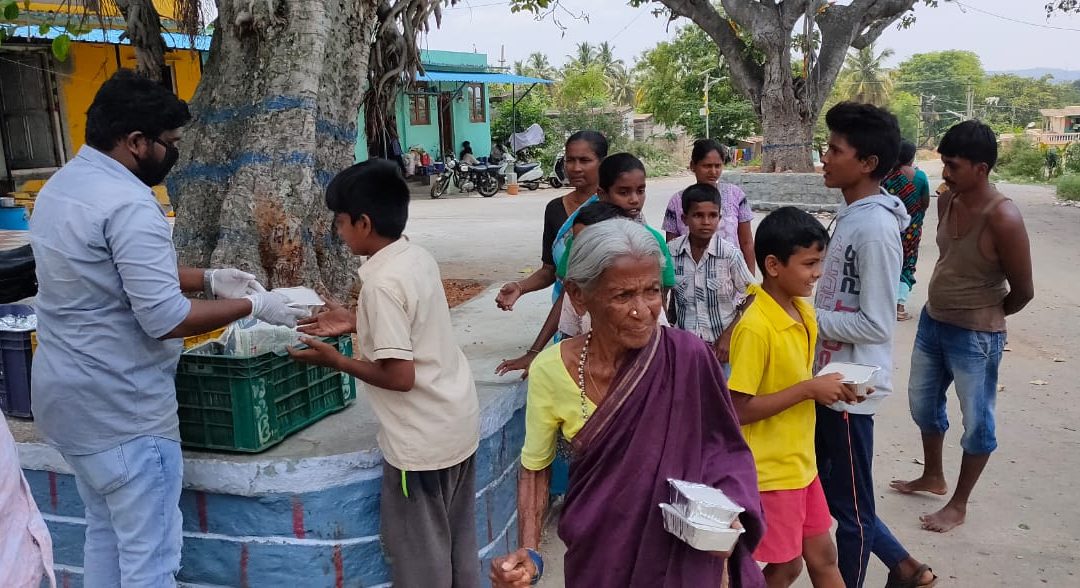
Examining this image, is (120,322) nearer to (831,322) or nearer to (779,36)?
(831,322)

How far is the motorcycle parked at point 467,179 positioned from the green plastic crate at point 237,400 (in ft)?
57.4

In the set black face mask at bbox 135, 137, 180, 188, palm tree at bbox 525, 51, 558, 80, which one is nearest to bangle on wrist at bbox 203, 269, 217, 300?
black face mask at bbox 135, 137, 180, 188

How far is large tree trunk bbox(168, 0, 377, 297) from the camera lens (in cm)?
417

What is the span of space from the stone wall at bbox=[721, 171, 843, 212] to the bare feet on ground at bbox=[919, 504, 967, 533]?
11787 millimetres

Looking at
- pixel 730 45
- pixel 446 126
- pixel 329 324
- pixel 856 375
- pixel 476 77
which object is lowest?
pixel 856 375

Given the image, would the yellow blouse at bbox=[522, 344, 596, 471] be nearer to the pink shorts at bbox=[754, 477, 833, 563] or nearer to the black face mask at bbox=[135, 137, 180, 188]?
the pink shorts at bbox=[754, 477, 833, 563]

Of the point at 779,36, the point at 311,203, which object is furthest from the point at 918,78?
the point at 311,203

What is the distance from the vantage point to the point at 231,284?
2.61 meters

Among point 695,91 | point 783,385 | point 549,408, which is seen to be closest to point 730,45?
point 783,385

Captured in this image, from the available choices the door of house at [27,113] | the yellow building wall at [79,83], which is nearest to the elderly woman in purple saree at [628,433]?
the door of house at [27,113]

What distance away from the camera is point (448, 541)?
2.64 m

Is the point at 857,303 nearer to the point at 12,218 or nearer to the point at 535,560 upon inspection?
the point at 535,560

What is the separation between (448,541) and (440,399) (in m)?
0.53

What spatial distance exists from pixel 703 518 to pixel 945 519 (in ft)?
A: 8.70
